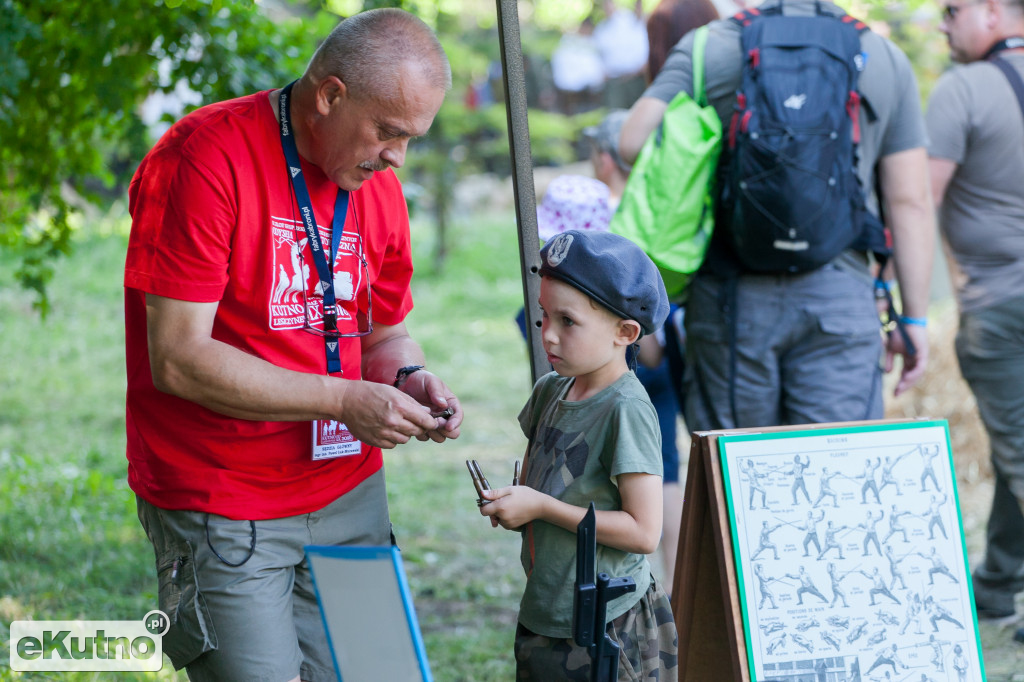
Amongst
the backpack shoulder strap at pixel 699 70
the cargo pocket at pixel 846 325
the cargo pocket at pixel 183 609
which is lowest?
the cargo pocket at pixel 183 609

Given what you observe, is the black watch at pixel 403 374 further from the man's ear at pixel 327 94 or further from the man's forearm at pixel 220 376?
the man's ear at pixel 327 94

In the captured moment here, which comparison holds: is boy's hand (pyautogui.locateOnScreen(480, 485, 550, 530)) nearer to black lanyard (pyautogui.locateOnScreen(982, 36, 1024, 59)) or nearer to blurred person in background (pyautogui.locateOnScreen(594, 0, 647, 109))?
black lanyard (pyautogui.locateOnScreen(982, 36, 1024, 59))

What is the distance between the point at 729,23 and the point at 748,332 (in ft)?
3.25

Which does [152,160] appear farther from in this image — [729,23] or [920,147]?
[920,147]

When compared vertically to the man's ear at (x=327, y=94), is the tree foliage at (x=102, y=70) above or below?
above

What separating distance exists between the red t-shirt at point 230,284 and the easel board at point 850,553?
3.27 feet

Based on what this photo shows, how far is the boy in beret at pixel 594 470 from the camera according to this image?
2059 millimetres

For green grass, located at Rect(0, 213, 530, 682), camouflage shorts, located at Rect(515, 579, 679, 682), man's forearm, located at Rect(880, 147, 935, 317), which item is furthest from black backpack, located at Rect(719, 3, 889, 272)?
green grass, located at Rect(0, 213, 530, 682)

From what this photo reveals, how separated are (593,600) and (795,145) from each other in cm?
165

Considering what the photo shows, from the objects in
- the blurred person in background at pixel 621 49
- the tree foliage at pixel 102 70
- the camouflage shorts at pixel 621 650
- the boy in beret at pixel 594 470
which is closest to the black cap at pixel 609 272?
the boy in beret at pixel 594 470

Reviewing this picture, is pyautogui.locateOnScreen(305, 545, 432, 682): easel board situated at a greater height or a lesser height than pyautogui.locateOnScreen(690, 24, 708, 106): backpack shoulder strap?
lesser

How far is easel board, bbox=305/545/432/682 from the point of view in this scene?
5.41 ft

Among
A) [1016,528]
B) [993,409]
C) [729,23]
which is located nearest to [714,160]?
[729,23]

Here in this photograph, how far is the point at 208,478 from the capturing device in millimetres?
2176
